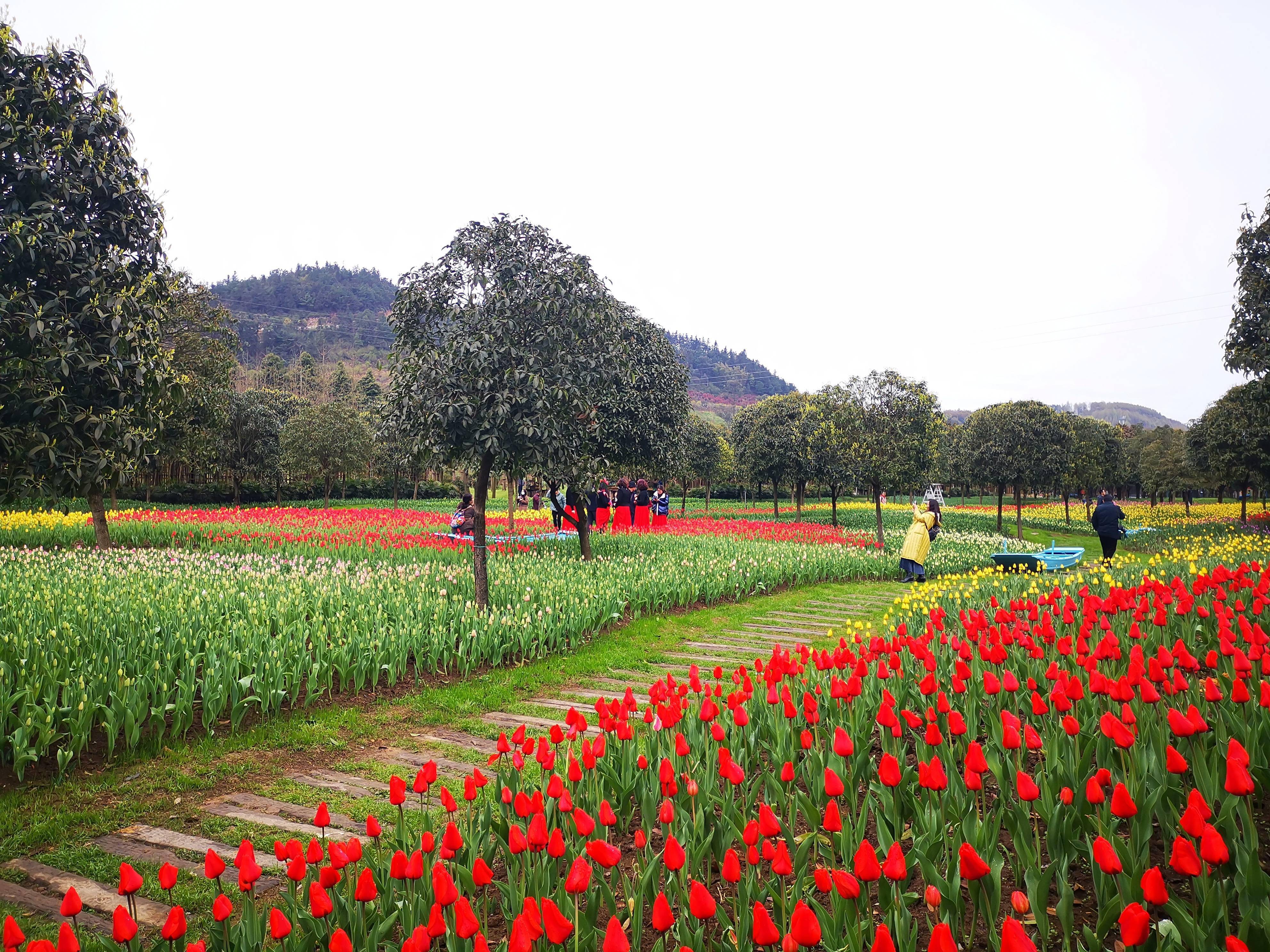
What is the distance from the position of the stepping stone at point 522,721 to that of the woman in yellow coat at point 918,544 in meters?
10.7

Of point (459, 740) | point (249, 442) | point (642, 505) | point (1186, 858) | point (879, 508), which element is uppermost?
point (249, 442)

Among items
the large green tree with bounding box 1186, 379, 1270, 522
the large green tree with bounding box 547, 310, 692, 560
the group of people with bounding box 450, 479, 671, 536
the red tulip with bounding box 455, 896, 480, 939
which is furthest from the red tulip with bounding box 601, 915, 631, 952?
the large green tree with bounding box 1186, 379, 1270, 522

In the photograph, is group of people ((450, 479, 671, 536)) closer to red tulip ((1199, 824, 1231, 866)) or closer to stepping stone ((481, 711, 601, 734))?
stepping stone ((481, 711, 601, 734))

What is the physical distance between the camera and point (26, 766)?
501 cm

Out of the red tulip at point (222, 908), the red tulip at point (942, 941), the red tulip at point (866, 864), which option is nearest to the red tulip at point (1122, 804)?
the red tulip at point (866, 864)

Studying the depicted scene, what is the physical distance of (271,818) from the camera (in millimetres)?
4453

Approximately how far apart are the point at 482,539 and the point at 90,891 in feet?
20.3

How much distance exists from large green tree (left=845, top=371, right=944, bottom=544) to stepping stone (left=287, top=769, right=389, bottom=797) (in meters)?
16.0

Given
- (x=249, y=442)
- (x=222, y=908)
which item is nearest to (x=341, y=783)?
(x=222, y=908)

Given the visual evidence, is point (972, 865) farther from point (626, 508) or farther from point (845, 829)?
point (626, 508)

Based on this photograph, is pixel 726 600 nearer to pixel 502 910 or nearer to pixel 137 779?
pixel 137 779

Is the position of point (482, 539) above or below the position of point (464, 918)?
above

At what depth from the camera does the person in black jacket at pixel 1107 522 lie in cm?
1572

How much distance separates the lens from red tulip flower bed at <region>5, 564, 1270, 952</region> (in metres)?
2.27
